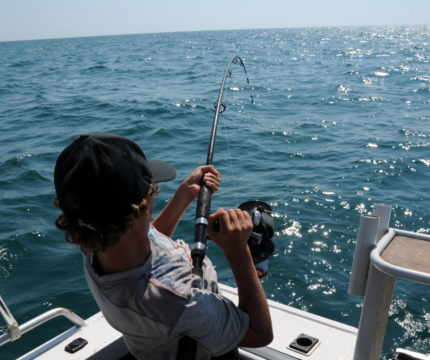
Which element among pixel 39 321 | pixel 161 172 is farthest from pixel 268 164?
pixel 161 172

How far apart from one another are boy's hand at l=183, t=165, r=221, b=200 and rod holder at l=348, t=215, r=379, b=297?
596 millimetres

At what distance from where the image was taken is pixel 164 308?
1.15 m

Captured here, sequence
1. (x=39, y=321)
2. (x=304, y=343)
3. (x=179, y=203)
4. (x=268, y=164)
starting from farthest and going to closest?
(x=268, y=164) → (x=304, y=343) → (x=39, y=321) → (x=179, y=203)

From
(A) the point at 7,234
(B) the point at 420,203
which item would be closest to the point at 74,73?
(A) the point at 7,234

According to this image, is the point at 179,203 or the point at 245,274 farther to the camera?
the point at 179,203

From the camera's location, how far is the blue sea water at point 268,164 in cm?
399

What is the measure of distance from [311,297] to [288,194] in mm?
2190

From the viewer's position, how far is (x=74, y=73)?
65.6 ft

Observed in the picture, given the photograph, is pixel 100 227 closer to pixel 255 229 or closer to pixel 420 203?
pixel 255 229

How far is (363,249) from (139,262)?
34.0 inches

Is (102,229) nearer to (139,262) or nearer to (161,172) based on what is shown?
(139,262)

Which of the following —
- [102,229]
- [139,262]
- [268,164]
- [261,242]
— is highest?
[102,229]

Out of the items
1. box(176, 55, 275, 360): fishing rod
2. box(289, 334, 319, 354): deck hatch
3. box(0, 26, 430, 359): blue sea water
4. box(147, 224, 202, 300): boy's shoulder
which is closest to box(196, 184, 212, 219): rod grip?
box(176, 55, 275, 360): fishing rod

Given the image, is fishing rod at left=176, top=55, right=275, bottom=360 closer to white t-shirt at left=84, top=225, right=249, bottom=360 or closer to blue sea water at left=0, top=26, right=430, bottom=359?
white t-shirt at left=84, top=225, right=249, bottom=360
